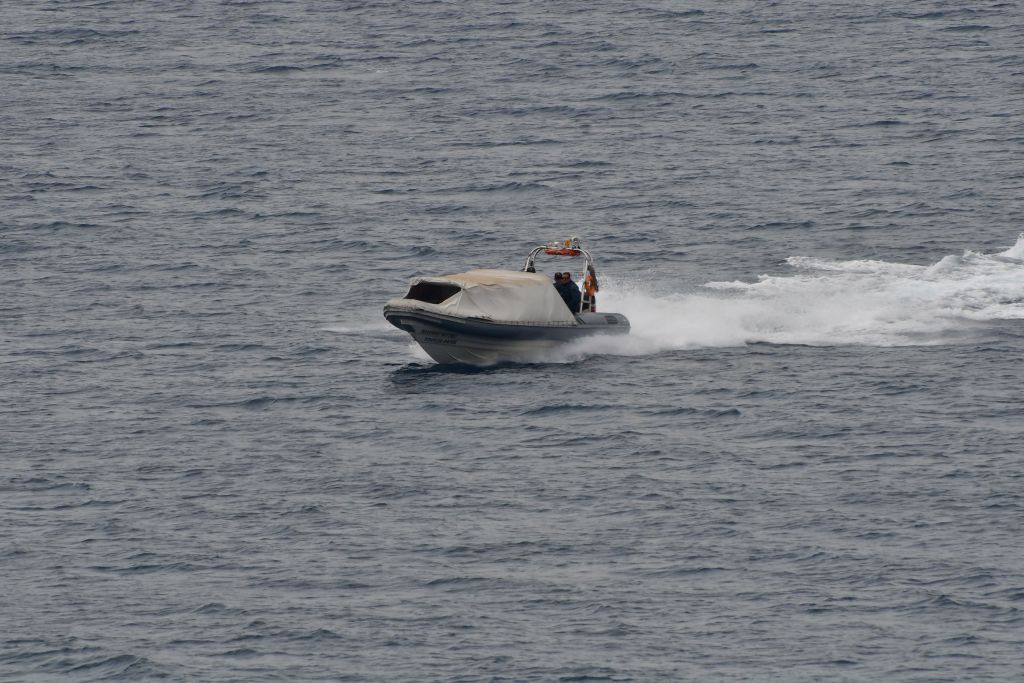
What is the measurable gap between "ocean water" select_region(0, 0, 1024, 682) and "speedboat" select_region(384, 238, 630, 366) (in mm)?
927

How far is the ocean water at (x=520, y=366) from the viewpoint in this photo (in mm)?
38688

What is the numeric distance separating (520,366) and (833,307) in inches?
432

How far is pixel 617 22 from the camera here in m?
106

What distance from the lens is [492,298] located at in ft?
180

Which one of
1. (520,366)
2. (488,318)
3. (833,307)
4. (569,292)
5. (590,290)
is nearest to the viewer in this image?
(488,318)

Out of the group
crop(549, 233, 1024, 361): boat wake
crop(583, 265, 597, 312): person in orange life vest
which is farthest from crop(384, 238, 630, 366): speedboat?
crop(583, 265, 597, 312): person in orange life vest

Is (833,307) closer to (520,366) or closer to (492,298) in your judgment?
(520,366)

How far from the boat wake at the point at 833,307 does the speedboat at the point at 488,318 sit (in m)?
0.83

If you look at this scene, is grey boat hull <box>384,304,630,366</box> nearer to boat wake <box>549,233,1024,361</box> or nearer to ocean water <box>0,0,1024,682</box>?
boat wake <box>549,233,1024,361</box>

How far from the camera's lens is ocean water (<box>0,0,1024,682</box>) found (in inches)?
1523

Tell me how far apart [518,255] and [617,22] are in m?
42.1

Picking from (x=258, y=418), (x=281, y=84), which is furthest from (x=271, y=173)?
(x=258, y=418)

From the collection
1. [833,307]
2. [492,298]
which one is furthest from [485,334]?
[833,307]

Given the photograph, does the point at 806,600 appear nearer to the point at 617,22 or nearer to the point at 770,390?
the point at 770,390
